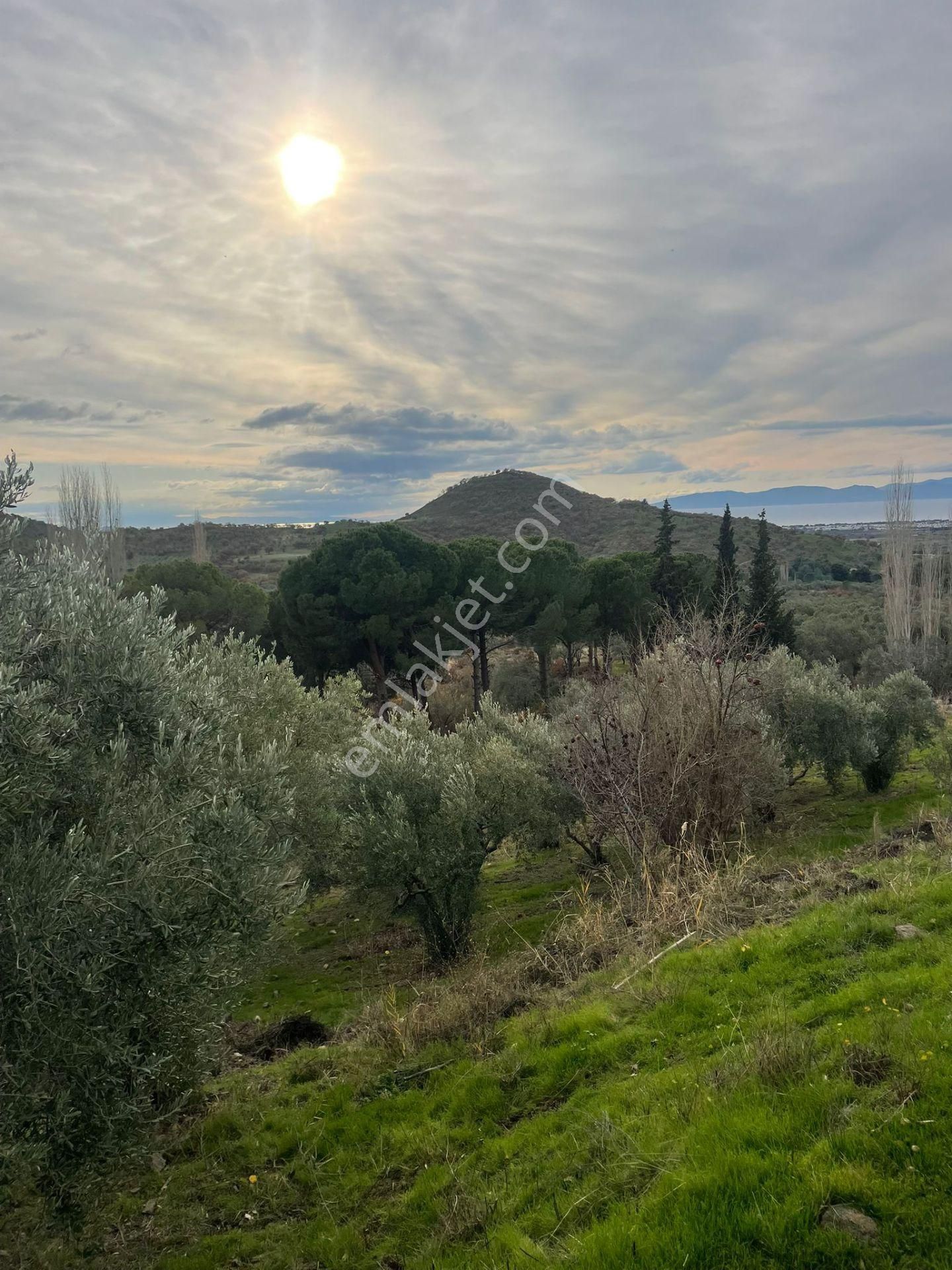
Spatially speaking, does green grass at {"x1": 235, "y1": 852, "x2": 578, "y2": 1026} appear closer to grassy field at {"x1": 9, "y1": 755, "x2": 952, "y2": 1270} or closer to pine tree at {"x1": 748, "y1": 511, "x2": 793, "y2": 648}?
grassy field at {"x1": 9, "y1": 755, "x2": 952, "y2": 1270}

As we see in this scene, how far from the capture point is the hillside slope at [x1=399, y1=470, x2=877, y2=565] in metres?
79.8

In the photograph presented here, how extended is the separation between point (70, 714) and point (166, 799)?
879 mm

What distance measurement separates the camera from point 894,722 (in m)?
23.2

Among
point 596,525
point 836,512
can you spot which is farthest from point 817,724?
point 836,512

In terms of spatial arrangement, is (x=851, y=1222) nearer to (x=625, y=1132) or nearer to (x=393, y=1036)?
(x=625, y=1132)

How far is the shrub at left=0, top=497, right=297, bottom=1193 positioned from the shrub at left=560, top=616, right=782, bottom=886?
7423 mm

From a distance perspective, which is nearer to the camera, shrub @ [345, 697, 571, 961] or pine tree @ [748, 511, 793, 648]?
shrub @ [345, 697, 571, 961]

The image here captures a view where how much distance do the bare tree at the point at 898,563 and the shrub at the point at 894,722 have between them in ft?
78.3

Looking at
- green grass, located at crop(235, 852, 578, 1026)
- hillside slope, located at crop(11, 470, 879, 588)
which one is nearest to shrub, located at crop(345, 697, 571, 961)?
green grass, located at crop(235, 852, 578, 1026)

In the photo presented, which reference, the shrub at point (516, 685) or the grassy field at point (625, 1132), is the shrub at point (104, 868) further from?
the shrub at point (516, 685)

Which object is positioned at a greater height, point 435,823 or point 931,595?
point 931,595

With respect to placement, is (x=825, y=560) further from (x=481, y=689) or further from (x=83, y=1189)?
(x=83, y=1189)

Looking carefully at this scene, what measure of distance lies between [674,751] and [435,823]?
445cm

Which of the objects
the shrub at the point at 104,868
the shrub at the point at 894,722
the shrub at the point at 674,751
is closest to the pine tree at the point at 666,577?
the shrub at the point at 894,722
